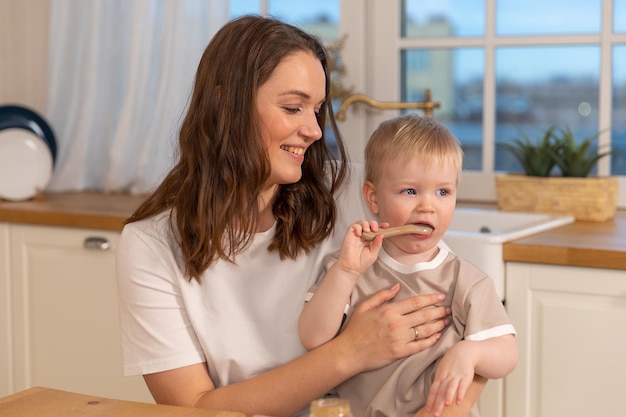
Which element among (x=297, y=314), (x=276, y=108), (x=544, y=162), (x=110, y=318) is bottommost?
(x=110, y=318)

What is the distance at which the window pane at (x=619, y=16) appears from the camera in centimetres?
276

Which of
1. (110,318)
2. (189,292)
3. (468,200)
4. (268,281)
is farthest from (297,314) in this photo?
(468,200)

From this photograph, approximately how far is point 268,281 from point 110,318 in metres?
1.15

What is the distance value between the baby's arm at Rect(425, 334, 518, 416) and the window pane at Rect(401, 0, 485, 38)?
1.65m

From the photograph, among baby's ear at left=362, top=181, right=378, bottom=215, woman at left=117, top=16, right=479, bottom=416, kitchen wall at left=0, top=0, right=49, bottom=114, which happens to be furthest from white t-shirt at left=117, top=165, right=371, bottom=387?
kitchen wall at left=0, top=0, right=49, bottom=114

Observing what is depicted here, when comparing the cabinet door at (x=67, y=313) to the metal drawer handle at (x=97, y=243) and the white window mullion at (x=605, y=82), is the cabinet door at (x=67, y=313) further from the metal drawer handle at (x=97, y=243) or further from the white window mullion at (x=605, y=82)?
the white window mullion at (x=605, y=82)

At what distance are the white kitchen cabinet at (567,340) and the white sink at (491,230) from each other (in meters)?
0.05

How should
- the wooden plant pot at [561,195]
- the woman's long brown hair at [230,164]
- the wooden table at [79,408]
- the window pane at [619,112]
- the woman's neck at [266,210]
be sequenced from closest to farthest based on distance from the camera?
the wooden table at [79,408] < the woman's long brown hair at [230,164] < the woman's neck at [266,210] < the wooden plant pot at [561,195] < the window pane at [619,112]

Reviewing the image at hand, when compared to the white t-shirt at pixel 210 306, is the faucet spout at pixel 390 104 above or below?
above

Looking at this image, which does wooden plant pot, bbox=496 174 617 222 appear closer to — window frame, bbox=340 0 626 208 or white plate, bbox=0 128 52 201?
window frame, bbox=340 0 626 208

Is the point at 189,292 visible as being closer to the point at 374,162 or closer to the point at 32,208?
the point at 374,162

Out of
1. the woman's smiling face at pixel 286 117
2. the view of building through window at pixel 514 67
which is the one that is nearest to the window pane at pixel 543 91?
the view of building through window at pixel 514 67

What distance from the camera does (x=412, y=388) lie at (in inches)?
60.7

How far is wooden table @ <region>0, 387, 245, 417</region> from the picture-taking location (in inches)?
51.4
